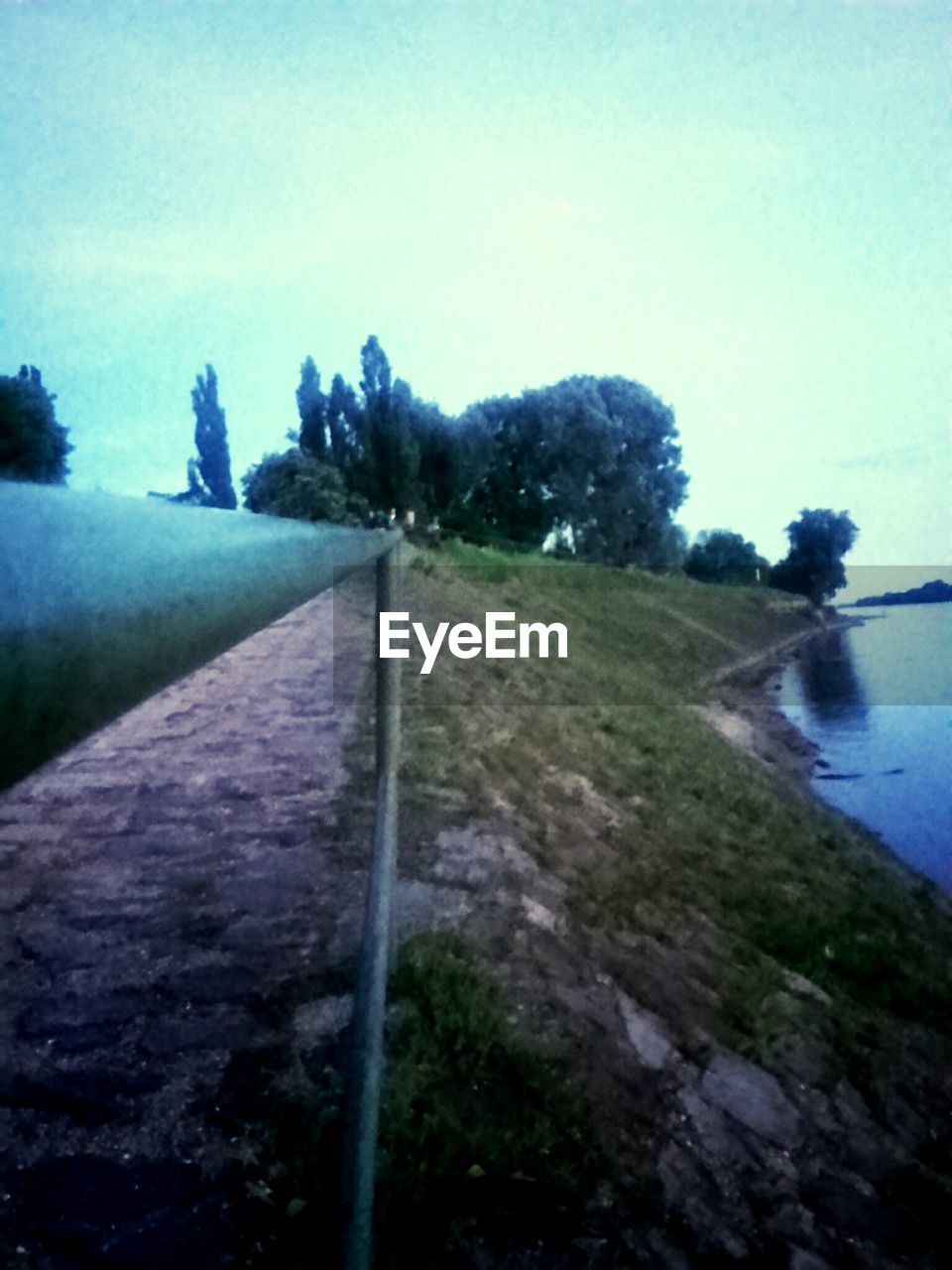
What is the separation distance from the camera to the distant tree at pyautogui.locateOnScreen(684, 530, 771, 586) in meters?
→ 58.6

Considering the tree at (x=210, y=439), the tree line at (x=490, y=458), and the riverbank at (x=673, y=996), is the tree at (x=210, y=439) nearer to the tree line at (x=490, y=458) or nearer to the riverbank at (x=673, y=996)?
the tree line at (x=490, y=458)

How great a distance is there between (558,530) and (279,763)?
4168 cm

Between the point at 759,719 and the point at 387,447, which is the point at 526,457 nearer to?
the point at 387,447

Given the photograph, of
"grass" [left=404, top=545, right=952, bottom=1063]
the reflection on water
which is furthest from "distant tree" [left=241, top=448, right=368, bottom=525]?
the reflection on water

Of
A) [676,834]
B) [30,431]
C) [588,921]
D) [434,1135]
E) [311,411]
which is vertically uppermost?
[311,411]

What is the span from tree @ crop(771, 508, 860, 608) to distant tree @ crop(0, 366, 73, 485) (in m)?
49.2

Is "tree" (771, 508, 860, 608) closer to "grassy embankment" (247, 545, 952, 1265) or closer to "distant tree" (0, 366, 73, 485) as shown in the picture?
"distant tree" (0, 366, 73, 485)

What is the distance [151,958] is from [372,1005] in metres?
1.81

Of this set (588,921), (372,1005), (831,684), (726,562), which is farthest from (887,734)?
(726,562)

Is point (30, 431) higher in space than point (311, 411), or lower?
lower

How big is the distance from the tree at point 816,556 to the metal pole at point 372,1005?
65.3 metres

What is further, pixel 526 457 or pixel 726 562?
pixel 726 562

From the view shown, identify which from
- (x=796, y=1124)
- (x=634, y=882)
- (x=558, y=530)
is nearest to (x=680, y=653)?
(x=558, y=530)

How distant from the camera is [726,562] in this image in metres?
62.9
